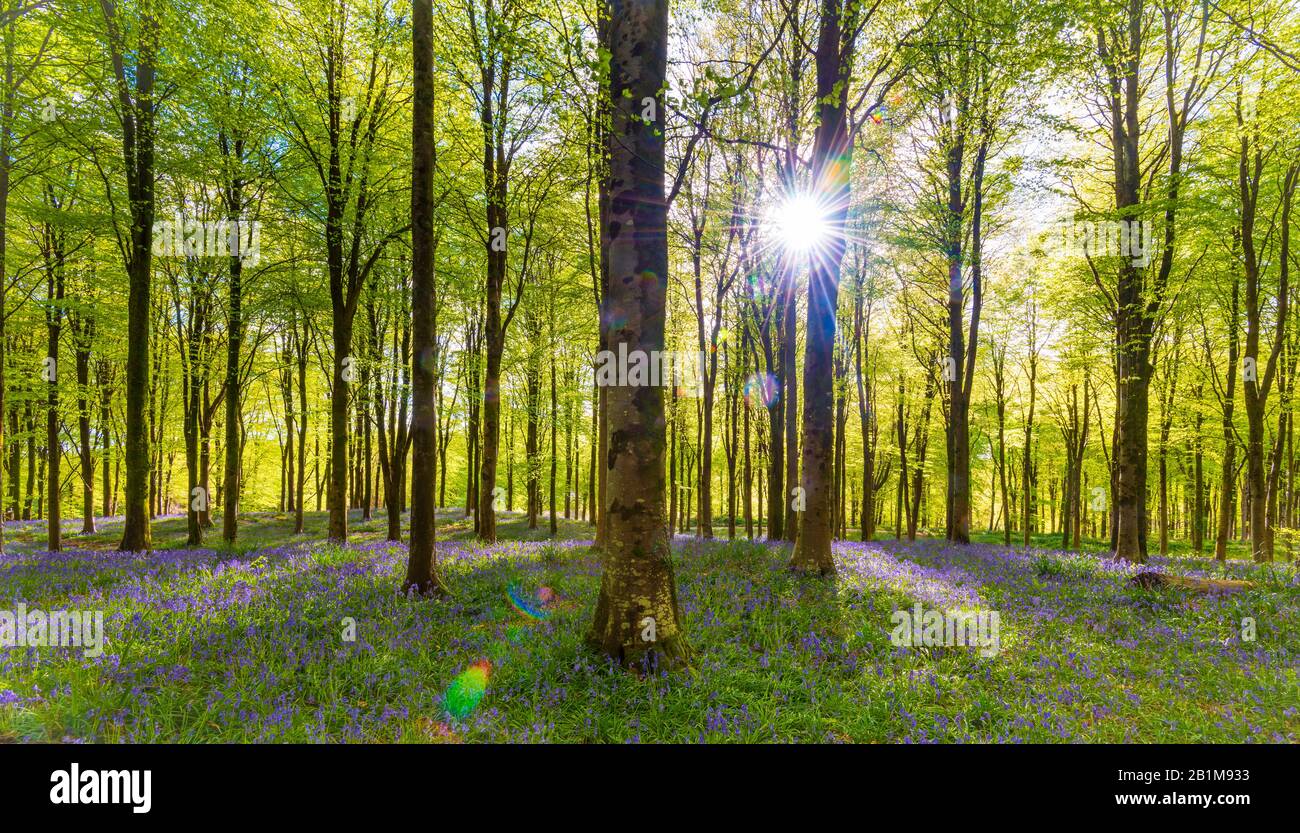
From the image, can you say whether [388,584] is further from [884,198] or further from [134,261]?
[884,198]

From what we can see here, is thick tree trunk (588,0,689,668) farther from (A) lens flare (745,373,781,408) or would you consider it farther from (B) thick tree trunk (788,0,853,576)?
(A) lens flare (745,373,781,408)

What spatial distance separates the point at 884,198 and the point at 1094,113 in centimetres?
591

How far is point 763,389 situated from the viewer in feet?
76.3

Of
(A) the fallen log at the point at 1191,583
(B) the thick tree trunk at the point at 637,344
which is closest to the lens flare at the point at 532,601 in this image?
(B) the thick tree trunk at the point at 637,344

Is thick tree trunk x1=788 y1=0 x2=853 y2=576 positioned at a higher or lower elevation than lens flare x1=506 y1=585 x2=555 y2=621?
higher

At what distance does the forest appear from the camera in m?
4.91

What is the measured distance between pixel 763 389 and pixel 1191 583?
52.5 ft

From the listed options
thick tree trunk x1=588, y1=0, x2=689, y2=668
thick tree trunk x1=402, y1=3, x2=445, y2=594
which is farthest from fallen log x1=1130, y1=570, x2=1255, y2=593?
thick tree trunk x1=402, y1=3, x2=445, y2=594

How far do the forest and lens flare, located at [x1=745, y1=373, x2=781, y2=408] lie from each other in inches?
14.4

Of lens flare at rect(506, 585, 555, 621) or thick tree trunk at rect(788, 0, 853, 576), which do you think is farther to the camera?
thick tree trunk at rect(788, 0, 853, 576)

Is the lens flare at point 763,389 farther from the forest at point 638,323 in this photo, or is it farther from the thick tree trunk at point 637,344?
the thick tree trunk at point 637,344

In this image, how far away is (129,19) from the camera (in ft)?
35.2

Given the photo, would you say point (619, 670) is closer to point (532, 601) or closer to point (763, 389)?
point (532, 601)
